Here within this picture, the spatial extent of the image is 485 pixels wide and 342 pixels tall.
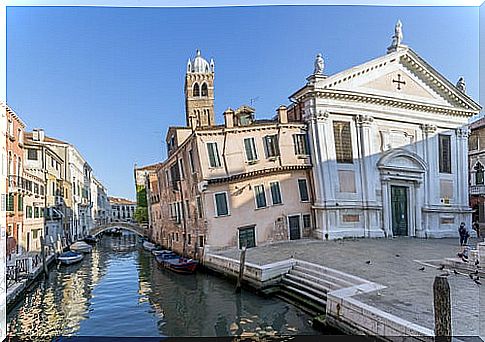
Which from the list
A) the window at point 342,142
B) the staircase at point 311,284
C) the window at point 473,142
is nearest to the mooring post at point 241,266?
the staircase at point 311,284

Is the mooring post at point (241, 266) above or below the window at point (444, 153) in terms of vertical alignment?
below

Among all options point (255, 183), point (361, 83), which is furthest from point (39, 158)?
point (361, 83)

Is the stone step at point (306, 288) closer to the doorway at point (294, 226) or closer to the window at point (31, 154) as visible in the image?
the doorway at point (294, 226)

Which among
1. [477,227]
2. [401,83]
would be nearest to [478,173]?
[477,227]

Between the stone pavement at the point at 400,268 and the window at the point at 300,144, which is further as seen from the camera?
the window at the point at 300,144

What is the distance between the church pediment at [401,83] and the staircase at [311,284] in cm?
312

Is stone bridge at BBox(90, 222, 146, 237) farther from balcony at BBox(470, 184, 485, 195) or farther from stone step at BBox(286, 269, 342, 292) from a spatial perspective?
balcony at BBox(470, 184, 485, 195)

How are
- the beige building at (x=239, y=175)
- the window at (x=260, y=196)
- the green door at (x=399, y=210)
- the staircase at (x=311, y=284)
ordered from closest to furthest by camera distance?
the staircase at (x=311, y=284)
the beige building at (x=239, y=175)
the window at (x=260, y=196)
the green door at (x=399, y=210)

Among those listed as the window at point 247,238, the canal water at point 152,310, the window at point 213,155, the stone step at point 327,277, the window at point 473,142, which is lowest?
the canal water at point 152,310

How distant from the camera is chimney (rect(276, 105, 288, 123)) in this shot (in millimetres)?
6805

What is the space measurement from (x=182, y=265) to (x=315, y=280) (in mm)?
3087

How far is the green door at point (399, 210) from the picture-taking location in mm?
8133

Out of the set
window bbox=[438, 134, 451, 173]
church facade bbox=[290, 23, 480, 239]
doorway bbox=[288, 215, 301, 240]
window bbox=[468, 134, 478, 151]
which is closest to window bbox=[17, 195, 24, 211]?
doorway bbox=[288, 215, 301, 240]

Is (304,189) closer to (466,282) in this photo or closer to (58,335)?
(466,282)
